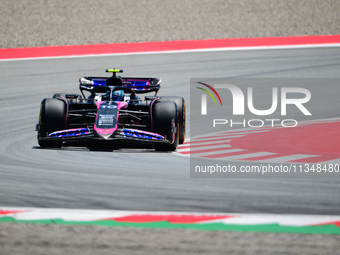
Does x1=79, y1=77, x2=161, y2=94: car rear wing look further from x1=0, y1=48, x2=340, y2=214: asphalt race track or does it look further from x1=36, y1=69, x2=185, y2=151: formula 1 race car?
x1=0, y1=48, x2=340, y2=214: asphalt race track

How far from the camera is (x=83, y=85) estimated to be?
991 cm

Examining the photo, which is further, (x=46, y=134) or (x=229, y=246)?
(x=46, y=134)

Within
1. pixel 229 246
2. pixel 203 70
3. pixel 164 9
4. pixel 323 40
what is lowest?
pixel 229 246

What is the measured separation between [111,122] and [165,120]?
80cm

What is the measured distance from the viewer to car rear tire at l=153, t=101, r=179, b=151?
27.1 ft

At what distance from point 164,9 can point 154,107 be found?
618 inches

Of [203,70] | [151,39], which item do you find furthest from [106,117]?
[151,39]

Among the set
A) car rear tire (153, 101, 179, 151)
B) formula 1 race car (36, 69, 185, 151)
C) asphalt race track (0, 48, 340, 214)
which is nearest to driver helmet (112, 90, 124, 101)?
formula 1 race car (36, 69, 185, 151)

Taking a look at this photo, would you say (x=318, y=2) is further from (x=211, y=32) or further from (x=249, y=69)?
(x=249, y=69)

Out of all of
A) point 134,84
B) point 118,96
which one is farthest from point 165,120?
point 134,84

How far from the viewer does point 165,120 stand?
8.29m

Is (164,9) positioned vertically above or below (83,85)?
above

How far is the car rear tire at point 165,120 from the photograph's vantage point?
8258mm

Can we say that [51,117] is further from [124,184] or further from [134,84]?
[124,184]
